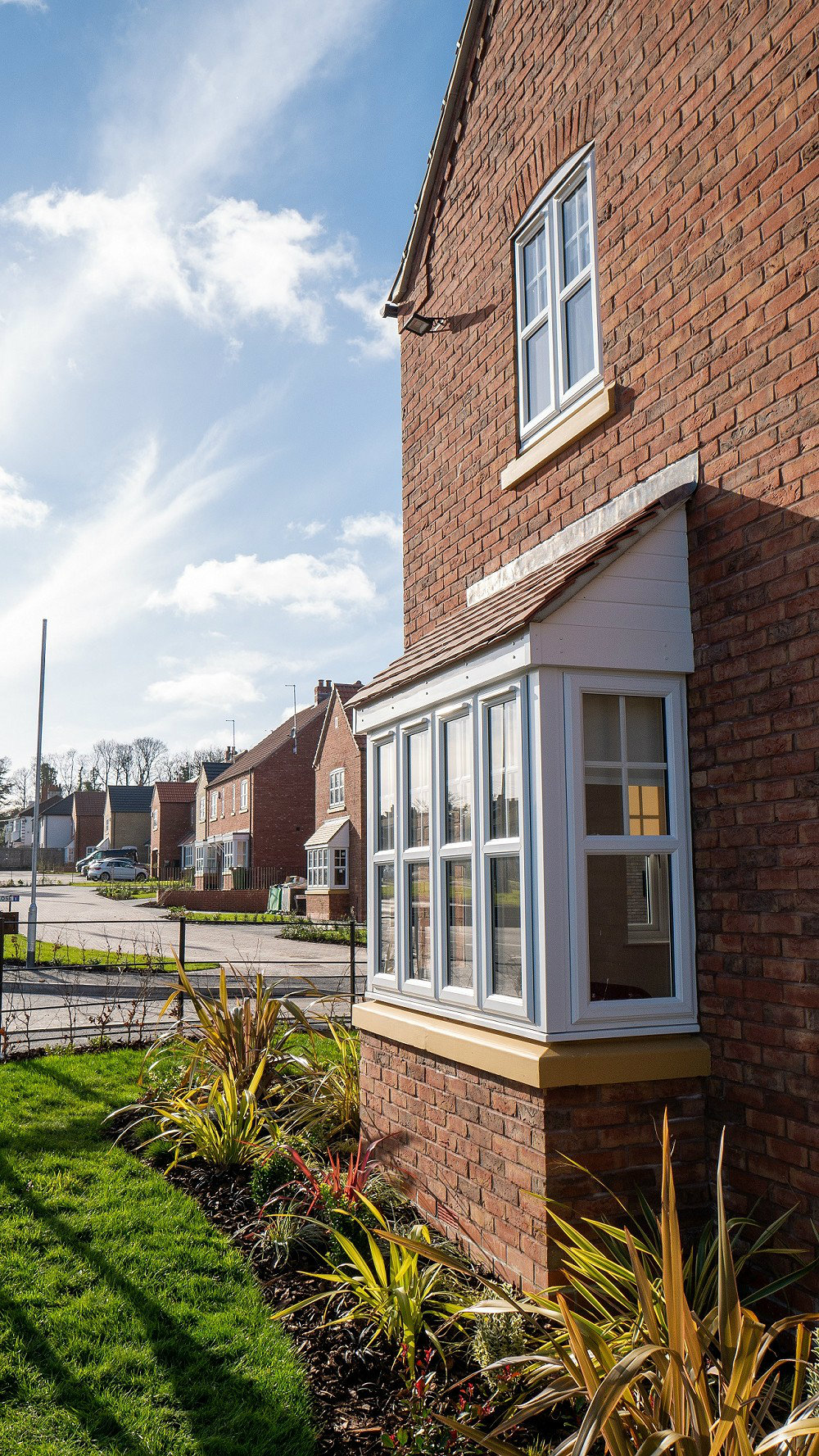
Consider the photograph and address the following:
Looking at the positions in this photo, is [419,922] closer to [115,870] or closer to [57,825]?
[115,870]

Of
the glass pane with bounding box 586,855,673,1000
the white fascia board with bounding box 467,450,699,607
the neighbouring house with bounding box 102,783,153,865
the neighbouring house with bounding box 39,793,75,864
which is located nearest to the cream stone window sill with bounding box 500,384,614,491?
the white fascia board with bounding box 467,450,699,607

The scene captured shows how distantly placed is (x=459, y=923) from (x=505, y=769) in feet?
3.15

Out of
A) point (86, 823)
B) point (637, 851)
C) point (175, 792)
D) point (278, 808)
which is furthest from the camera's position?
point (86, 823)

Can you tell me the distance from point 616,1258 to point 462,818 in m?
2.23

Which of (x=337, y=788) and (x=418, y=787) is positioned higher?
(x=337, y=788)

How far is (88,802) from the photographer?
97125mm

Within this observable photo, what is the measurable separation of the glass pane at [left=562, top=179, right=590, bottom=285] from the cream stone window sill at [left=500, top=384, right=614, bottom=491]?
90cm

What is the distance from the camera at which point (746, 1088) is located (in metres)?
4.51

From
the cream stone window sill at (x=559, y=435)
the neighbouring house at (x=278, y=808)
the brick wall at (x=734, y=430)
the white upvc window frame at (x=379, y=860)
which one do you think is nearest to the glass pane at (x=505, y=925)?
the brick wall at (x=734, y=430)

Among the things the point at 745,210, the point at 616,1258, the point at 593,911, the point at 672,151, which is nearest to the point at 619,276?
the point at 672,151

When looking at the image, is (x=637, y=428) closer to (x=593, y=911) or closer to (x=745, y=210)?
(x=745, y=210)

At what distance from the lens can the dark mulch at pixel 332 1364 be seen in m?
3.72

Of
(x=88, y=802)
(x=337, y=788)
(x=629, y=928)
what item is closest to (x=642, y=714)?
(x=629, y=928)

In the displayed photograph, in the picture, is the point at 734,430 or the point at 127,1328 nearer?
the point at 127,1328
